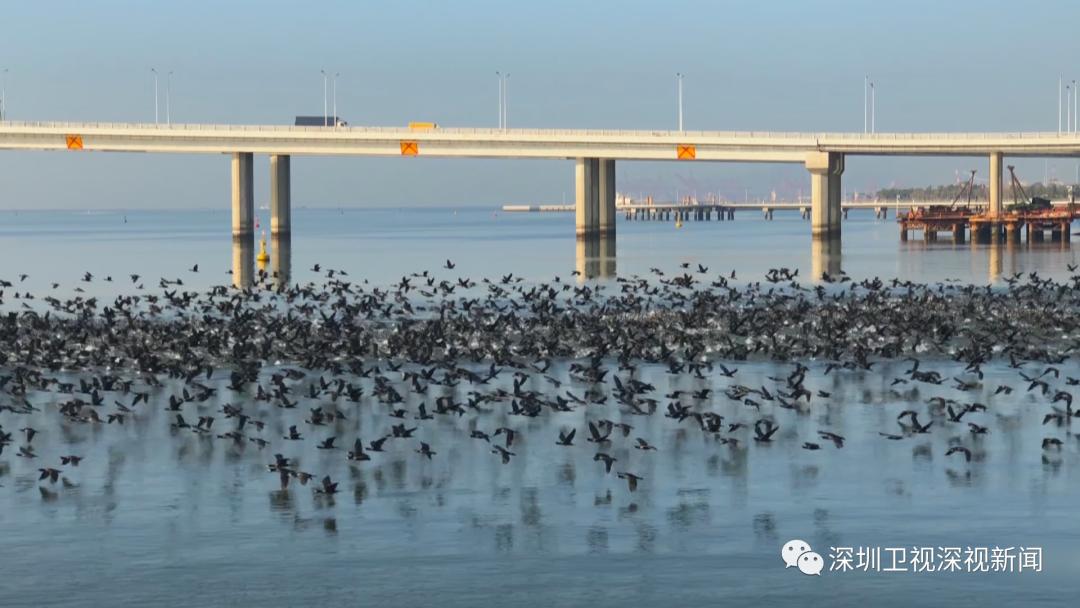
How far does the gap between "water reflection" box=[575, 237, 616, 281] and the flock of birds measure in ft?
87.8

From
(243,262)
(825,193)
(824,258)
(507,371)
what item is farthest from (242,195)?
(507,371)

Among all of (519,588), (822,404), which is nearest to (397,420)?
(822,404)

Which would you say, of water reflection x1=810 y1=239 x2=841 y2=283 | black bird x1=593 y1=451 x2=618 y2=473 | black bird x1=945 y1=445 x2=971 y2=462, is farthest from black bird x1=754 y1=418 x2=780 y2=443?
water reflection x1=810 y1=239 x2=841 y2=283

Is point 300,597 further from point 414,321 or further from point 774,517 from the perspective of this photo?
point 414,321

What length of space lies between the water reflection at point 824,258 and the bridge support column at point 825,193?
256 cm

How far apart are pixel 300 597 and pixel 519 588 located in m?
2.61

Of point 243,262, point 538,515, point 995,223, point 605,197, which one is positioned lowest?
point 538,515

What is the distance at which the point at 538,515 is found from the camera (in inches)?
927

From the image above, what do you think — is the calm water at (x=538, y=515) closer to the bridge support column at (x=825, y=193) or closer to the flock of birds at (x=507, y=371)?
the flock of birds at (x=507, y=371)

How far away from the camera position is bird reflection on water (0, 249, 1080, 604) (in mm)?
23547

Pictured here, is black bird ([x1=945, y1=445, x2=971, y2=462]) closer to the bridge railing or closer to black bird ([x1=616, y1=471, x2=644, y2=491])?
black bird ([x1=616, y1=471, x2=644, y2=491])

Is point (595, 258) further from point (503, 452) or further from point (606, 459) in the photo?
point (606, 459)

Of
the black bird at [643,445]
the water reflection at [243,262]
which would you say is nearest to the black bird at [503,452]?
the black bird at [643,445]

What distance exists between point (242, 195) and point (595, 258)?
60.1m
